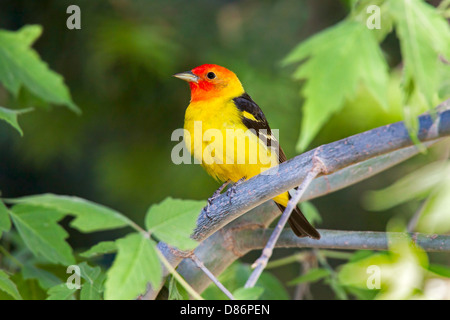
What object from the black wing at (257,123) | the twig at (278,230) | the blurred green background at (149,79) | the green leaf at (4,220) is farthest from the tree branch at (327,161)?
the blurred green background at (149,79)

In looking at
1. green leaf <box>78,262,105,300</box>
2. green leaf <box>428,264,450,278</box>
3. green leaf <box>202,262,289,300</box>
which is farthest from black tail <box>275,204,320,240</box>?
green leaf <box>78,262,105,300</box>

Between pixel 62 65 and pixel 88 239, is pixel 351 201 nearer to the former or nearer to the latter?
pixel 88 239

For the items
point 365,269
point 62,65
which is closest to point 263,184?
point 365,269

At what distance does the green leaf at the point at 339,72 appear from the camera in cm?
88

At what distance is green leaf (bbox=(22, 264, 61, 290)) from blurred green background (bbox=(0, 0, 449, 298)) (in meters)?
0.95

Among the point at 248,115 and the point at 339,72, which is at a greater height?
the point at 248,115

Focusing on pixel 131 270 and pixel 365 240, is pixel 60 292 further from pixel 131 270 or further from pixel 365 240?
pixel 365 240

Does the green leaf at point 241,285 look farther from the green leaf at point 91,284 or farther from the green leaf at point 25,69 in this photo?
the green leaf at point 25,69

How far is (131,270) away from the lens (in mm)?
713

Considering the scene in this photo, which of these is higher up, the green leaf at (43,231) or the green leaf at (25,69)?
the green leaf at (25,69)

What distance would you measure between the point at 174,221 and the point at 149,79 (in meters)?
1.68

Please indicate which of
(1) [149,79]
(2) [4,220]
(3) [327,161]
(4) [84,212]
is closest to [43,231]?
(2) [4,220]

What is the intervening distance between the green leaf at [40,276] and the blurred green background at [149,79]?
951 mm

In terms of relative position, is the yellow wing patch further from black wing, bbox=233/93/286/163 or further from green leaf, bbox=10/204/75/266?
green leaf, bbox=10/204/75/266
